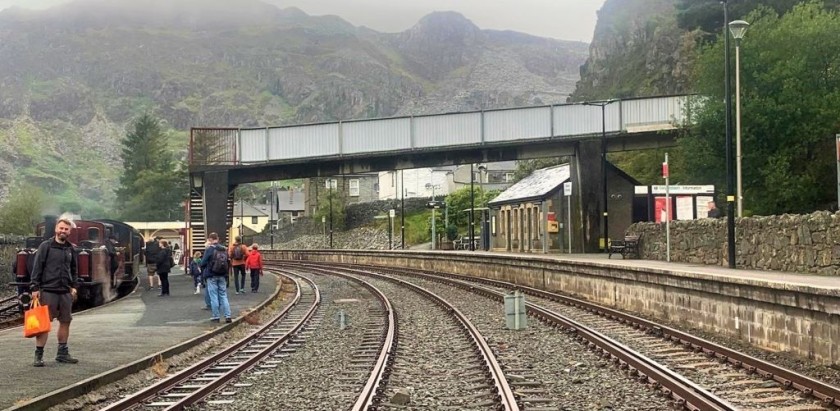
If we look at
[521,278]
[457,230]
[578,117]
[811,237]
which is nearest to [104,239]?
[521,278]

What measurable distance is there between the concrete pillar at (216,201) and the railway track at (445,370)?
1913 cm

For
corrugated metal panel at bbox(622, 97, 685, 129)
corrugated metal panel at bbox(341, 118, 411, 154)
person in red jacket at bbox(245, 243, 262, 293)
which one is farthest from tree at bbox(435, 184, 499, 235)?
person in red jacket at bbox(245, 243, 262, 293)

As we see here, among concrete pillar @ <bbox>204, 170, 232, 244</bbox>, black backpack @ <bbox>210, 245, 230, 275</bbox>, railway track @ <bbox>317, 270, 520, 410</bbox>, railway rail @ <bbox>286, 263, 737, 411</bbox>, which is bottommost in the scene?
railway track @ <bbox>317, 270, 520, 410</bbox>

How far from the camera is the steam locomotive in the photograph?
2315 centimetres

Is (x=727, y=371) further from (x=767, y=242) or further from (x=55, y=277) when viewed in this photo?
(x=767, y=242)

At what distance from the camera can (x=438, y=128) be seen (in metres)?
39.0

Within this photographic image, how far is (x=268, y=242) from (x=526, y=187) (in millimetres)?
56460

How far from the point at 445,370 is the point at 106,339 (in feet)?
20.4

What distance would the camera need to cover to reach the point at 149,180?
112 metres

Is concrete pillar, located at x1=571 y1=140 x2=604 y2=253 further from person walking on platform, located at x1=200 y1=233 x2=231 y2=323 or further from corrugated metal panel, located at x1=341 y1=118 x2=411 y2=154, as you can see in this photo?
person walking on platform, located at x1=200 y1=233 x2=231 y2=323

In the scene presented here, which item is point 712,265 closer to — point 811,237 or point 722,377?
point 811,237

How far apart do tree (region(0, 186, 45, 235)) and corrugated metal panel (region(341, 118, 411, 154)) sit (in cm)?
5176

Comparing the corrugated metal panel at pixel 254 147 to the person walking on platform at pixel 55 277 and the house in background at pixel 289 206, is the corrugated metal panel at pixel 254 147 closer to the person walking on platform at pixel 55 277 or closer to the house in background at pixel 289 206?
the person walking on platform at pixel 55 277

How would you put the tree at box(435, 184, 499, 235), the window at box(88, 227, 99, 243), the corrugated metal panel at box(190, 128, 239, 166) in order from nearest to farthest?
the window at box(88, 227, 99, 243), the corrugated metal panel at box(190, 128, 239, 166), the tree at box(435, 184, 499, 235)
